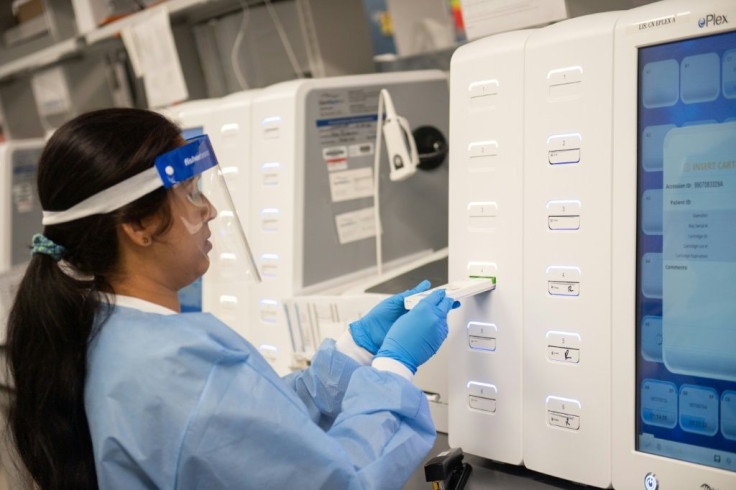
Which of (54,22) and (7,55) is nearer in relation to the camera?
(54,22)

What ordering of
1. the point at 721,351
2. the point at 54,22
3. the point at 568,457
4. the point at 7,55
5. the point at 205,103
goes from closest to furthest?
the point at 721,351 → the point at 568,457 → the point at 205,103 → the point at 54,22 → the point at 7,55

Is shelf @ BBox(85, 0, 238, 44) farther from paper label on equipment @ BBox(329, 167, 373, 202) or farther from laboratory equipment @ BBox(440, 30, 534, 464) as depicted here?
laboratory equipment @ BBox(440, 30, 534, 464)

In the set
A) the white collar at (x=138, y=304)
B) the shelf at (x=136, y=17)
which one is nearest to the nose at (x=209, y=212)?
the white collar at (x=138, y=304)

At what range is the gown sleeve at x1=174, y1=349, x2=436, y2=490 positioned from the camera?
80 centimetres

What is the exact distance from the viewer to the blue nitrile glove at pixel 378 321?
3.45 feet

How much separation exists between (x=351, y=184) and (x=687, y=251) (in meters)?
0.75

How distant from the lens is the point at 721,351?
0.76 m

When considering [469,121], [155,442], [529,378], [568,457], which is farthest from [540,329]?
[155,442]

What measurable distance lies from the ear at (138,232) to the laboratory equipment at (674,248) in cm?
63

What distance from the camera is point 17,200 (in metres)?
2.28

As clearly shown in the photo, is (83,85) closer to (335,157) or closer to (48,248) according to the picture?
→ (335,157)

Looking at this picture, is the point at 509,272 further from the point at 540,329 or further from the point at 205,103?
the point at 205,103

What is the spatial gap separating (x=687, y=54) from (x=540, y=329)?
15.4 inches

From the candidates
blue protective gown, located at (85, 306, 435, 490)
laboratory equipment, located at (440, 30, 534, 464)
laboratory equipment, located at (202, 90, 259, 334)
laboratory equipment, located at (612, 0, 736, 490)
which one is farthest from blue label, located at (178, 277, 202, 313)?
laboratory equipment, located at (612, 0, 736, 490)
